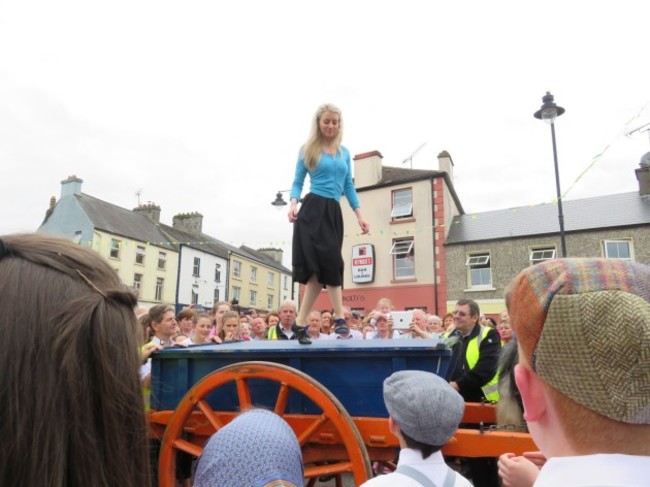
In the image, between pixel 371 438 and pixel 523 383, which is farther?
pixel 371 438

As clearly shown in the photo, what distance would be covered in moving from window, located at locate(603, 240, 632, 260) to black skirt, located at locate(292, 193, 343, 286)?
14825mm

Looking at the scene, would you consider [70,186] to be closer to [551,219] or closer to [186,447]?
[551,219]

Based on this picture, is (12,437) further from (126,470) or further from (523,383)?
(523,383)

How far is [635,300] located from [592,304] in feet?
0.20

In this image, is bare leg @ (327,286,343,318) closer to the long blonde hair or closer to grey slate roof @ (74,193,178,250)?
the long blonde hair

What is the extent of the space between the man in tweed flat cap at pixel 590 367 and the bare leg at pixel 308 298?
9.18 feet

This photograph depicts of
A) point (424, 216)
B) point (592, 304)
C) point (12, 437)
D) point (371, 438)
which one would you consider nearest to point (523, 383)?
point (592, 304)

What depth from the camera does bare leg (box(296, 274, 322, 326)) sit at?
11.7 feet

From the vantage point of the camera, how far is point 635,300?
0.72 metres

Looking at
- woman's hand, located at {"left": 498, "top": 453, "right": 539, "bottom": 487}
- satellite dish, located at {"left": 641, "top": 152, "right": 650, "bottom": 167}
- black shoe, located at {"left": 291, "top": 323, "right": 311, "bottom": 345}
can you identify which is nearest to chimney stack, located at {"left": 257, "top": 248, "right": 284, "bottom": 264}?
satellite dish, located at {"left": 641, "top": 152, "right": 650, "bottom": 167}

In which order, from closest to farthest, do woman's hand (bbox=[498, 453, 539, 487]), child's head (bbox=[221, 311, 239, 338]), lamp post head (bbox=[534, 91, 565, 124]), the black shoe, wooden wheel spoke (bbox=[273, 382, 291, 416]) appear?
woman's hand (bbox=[498, 453, 539, 487]), wooden wheel spoke (bbox=[273, 382, 291, 416]), the black shoe, child's head (bbox=[221, 311, 239, 338]), lamp post head (bbox=[534, 91, 565, 124])

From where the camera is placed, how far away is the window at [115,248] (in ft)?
82.7

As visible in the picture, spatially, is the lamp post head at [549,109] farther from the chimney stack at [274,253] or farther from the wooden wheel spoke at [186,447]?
the chimney stack at [274,253]

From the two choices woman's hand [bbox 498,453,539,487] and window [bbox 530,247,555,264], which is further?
window [bbox 530,247,555,264]
